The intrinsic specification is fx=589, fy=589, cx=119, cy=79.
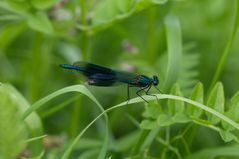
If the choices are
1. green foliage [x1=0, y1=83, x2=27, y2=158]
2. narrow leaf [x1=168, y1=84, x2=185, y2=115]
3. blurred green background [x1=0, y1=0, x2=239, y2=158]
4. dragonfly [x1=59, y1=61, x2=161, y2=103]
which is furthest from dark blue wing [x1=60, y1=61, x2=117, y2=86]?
green foliage [x1=0, y1=83, x2=27, y2=158]

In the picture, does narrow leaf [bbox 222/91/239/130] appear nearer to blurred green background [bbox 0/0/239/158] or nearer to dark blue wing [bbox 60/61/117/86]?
blurred green background [bbox 0/0/239/158]

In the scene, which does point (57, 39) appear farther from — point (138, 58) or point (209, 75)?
point (209, 75)

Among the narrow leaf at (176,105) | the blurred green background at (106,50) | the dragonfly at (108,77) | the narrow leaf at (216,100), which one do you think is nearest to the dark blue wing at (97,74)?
the dragonfly at (108,77)

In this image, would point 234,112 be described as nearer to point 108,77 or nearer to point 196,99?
point 196,99

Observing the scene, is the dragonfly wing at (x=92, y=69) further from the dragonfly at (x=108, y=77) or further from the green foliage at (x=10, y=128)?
the green foliage at (x=10, y=128)

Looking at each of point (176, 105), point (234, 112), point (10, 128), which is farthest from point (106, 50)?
point (10, 128)

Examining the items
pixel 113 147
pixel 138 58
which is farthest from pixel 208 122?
pixel 138 58
